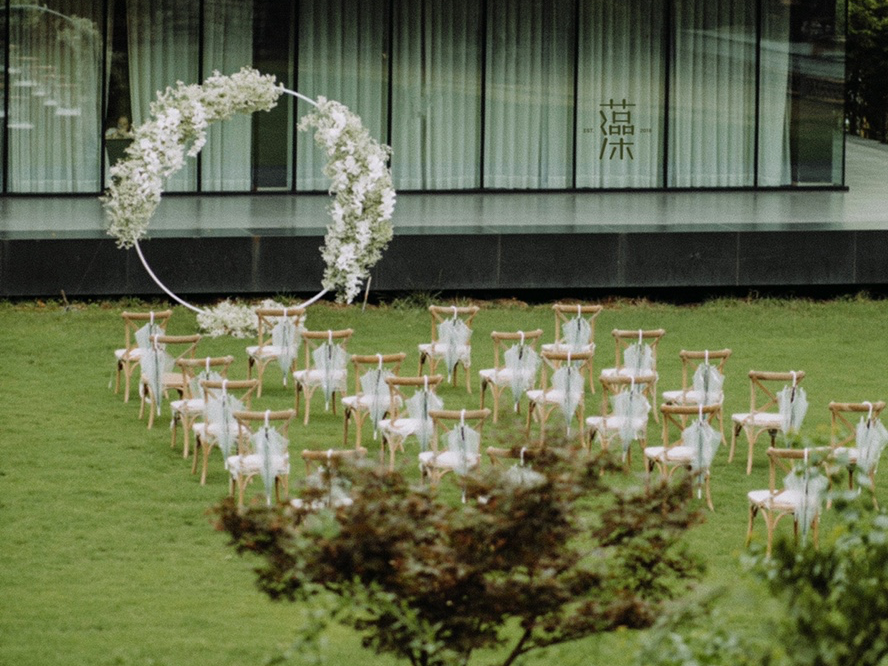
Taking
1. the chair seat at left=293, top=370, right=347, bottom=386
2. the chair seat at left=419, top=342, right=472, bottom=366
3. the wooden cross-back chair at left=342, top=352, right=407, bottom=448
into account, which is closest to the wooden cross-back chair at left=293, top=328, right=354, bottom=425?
the chair seat at left=293, top=370, right=347, bottom=386

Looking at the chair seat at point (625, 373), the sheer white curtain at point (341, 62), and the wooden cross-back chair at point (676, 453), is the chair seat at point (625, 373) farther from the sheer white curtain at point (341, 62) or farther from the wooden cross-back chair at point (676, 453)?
the sheer white curtain at point (341, 62)

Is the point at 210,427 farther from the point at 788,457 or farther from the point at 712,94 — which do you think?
the point at 712,94

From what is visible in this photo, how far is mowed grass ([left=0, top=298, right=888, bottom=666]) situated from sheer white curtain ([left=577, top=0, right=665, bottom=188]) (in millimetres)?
5504

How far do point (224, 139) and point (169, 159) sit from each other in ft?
23.0

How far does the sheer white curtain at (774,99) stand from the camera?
27719 mm

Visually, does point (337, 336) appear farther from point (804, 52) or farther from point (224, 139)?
point (804, 52)

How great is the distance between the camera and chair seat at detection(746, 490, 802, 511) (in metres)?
12.3

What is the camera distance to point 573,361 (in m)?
16.8

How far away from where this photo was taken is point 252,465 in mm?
13172

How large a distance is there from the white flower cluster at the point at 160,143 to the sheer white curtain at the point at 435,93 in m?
7.65

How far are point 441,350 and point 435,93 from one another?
10.4 metres

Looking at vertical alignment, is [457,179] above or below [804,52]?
below

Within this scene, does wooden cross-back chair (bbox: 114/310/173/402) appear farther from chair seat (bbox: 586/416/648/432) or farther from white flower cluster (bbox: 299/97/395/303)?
chair seat (bbox: 586/416/648/432)

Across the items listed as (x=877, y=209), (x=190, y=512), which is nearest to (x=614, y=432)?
(x=190, y=512)
